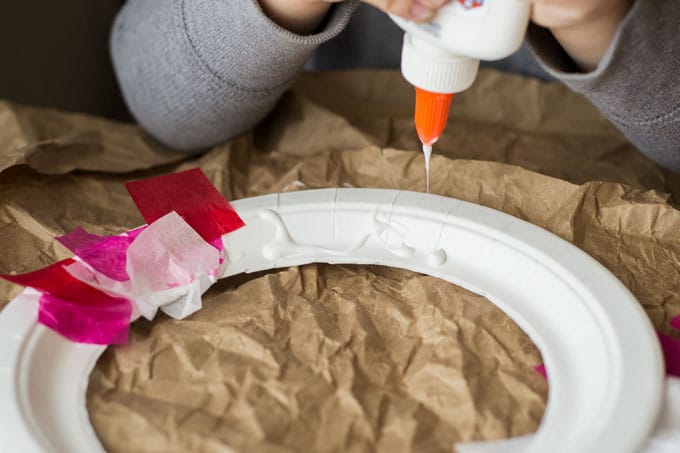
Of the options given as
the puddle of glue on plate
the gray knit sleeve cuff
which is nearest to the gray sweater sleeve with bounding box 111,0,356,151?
the gray knit sleeve cuff

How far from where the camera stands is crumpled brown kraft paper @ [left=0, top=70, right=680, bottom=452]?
356 mm

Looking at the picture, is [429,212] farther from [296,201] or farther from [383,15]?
[383,15]

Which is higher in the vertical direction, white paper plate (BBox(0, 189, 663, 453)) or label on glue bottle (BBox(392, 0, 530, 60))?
label on glue bottle (BBox(392, 0, 530, 60))

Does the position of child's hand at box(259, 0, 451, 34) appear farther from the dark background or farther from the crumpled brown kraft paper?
the dark background

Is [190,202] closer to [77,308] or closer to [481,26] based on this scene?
[77,308]

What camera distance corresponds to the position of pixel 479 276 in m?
0.42

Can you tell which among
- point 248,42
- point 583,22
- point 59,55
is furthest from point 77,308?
point 59,55

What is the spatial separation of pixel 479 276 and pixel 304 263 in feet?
0.35

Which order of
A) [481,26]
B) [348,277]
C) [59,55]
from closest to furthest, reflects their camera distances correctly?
[481,26]
[348,277]
[59,55]

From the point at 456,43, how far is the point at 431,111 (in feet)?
0.19

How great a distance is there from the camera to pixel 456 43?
353 millimetres

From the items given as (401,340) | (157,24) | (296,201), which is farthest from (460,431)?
(157,24)

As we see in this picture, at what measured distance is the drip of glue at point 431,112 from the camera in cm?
40

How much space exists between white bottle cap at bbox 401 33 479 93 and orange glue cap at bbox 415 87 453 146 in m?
0.01
